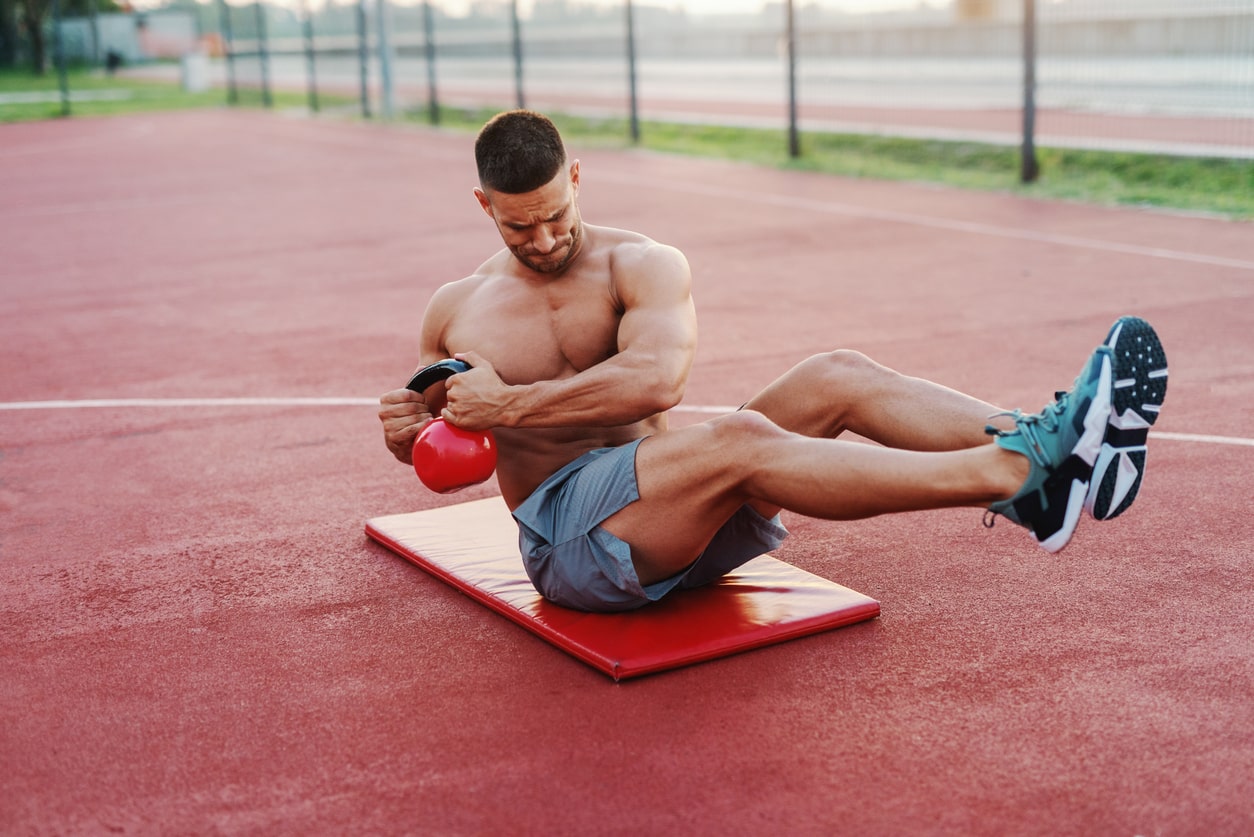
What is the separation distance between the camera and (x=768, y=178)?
14883mm

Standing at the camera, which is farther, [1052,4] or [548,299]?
[1052,4]

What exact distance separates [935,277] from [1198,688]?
19.6 ft

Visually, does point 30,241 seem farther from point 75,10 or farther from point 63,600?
point 75,10

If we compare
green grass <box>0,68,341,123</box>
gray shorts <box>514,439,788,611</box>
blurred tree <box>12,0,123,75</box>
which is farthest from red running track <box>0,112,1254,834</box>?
blurred tree <box>12,0,123,75</box>

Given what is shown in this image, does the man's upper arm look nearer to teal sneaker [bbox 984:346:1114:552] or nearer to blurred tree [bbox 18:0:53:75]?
teal sneaker [bbox 984:346:1114:552]

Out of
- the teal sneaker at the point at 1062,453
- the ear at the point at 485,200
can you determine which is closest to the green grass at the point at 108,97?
the ear at the point at 485,200

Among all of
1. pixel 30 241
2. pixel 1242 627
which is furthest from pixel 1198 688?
pixel 30 241

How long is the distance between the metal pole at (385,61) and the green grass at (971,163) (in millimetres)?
2239

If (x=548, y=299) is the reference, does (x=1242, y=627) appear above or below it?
below

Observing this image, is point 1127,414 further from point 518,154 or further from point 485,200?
point 485,200

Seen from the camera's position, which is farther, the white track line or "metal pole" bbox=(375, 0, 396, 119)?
"metal pole" bbox=(375, 0, 396, 119)

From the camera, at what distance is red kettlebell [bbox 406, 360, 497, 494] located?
3.44 m

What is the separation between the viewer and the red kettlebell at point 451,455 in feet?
11.3

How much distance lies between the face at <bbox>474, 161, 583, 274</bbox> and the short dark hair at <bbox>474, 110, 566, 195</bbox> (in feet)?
0.10
